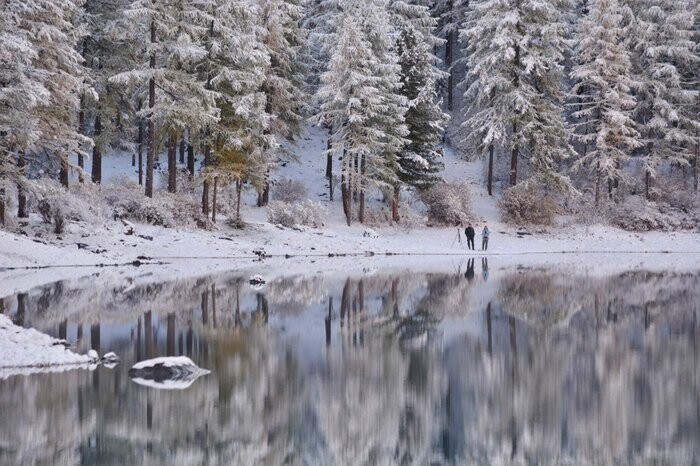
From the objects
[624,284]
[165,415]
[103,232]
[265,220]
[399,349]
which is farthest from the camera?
[265,220]

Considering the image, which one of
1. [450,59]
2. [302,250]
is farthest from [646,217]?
[450,59]

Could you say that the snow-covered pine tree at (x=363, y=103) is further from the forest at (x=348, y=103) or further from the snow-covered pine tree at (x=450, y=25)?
the snow-covered pine tree at (x=450, y=25)

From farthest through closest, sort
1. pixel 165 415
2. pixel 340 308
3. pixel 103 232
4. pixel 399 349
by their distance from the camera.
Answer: pixel 103 232, pixel 340 308, pixel 399 349, pixel 165 415

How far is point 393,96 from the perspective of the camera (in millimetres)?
45062

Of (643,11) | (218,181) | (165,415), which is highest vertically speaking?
(643,11)

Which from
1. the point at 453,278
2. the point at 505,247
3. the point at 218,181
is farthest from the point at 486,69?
the point at 453,278

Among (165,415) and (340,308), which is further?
(340,308)

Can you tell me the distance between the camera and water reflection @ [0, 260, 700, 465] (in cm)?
850

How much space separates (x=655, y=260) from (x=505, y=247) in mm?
8634

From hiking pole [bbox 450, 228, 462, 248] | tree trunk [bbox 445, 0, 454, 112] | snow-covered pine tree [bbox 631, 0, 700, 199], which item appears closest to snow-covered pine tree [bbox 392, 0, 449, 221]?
hiking pole [bbox 450, 228, 462, 248]

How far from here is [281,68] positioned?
4744 centimetres

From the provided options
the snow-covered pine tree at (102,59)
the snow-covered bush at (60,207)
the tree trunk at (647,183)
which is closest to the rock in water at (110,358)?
the snow-covered bush at (60,207)

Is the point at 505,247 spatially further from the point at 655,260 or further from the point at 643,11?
the point at 643,11

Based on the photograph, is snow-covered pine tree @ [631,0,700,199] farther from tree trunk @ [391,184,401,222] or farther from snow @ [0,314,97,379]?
snow @ [0,314,97,379]
